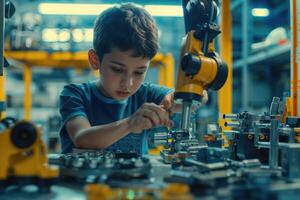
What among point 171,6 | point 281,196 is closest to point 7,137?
point 281,196

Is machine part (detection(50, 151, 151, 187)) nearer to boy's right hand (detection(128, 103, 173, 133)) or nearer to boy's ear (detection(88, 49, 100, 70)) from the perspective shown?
boy's right hand (detection(128, 103, 173, 133))

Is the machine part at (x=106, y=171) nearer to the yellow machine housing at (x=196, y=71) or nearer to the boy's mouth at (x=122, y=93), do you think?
the yellow machine housing at (x=196, y=71)

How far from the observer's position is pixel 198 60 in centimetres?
88

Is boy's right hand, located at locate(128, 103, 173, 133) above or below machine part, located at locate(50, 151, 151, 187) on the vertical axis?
above

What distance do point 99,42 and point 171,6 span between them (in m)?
2.95

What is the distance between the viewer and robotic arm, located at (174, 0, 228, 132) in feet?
2.94

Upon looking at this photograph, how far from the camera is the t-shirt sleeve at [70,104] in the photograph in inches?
51.4

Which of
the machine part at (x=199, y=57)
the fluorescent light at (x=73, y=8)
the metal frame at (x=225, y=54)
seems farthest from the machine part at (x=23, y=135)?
the fluorescent light at (x=73, y=8)

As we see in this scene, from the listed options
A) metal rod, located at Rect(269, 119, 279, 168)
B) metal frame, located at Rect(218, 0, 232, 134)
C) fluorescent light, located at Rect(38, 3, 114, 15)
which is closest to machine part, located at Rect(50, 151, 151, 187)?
metal rod, located at Rect(269, 119, 279, 168)

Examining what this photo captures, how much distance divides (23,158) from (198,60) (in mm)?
476

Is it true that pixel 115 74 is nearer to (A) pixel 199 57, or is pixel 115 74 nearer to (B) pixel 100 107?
(B) pixel 100 107

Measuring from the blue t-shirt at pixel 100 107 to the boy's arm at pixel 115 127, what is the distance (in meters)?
0.08

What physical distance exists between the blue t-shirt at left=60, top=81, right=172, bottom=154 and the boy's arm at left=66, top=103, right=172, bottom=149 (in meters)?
0.08

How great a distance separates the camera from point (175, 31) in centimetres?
606
